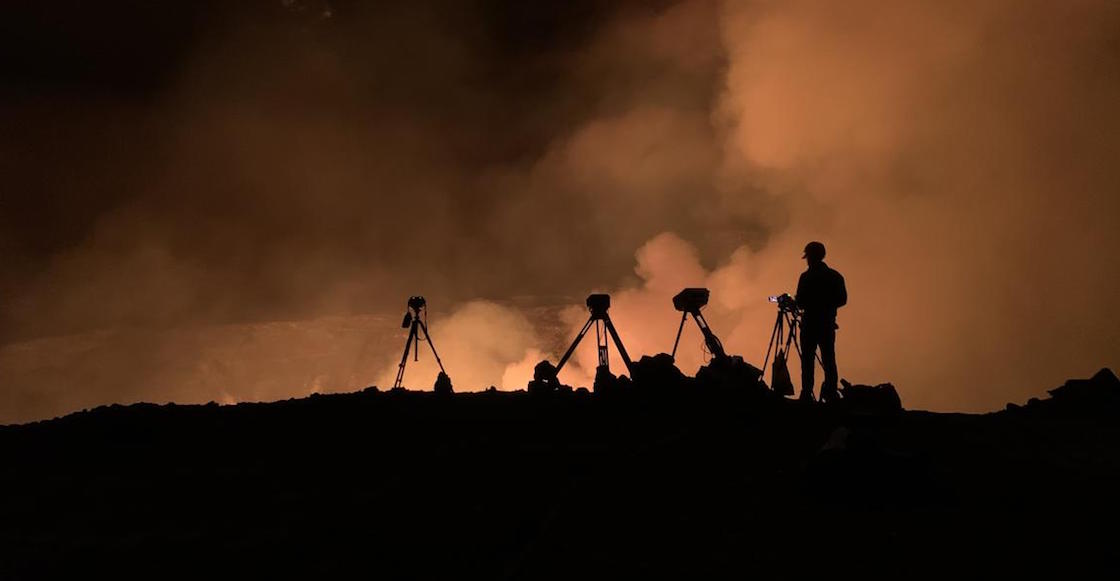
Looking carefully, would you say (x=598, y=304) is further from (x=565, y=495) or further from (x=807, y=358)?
(x=565, y=495)

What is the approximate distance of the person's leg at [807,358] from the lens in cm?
957

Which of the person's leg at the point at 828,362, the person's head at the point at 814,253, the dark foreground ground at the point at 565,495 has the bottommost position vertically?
the dark foreground ground at the point at 565,495

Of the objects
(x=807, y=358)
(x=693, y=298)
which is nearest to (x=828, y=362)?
(x=807, y=358)

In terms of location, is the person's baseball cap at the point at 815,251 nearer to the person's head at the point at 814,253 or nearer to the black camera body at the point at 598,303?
the person's head at the point at 814,253

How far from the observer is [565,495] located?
491cm

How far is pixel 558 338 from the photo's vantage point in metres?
49.8

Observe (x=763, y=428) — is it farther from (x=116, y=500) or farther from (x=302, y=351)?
(x=302, y=351)

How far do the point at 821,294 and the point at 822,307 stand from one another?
210 mm

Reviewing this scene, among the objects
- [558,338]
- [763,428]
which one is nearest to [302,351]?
[558,338]

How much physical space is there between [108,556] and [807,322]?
29.9ft

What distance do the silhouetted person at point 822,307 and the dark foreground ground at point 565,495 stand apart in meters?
1.42

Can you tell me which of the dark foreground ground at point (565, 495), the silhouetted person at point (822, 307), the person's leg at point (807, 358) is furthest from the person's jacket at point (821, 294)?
the dark foreground ground at point (565, 495)

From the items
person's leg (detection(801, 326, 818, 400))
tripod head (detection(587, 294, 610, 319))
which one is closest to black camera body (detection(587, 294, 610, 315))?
tripod head (detection(587, 294, 610, 319))

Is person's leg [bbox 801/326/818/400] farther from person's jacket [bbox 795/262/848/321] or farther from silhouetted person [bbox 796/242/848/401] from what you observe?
person's jacket [bbox 795/262/848/321]
